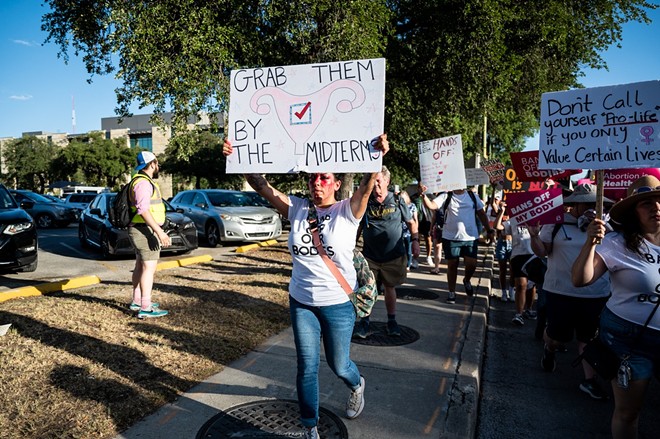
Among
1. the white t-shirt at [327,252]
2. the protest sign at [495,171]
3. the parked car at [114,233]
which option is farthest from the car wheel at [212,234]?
the white t-shirt at [327,252]

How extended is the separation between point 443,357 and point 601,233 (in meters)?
2.29

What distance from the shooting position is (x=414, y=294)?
7.54 meters

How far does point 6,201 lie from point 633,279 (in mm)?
9292

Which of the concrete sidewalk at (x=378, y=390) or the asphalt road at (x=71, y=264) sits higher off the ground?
the asphalt road at (x=71, y=264)

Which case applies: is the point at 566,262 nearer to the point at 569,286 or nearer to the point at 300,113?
the point at 569,286

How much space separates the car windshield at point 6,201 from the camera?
26.5ft

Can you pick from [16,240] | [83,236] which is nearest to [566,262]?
[16,240]

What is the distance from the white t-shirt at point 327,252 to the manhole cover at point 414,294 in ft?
14.4

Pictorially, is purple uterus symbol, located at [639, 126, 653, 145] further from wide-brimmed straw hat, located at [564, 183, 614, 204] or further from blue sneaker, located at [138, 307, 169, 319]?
blue sneaker, located at [138, 307, 169, 319]

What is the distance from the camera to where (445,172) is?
6691 millimetres

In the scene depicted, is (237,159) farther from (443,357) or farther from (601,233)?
(443,357)

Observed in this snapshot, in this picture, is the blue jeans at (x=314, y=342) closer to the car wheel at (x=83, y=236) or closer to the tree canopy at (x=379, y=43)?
the tree canopy at (x=379, y=43)

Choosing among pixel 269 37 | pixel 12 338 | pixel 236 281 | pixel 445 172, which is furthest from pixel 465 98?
pixel 12 338

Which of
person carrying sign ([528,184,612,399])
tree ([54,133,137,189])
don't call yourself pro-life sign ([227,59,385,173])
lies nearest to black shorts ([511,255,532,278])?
person carrying sign ([528,184,612,399])
